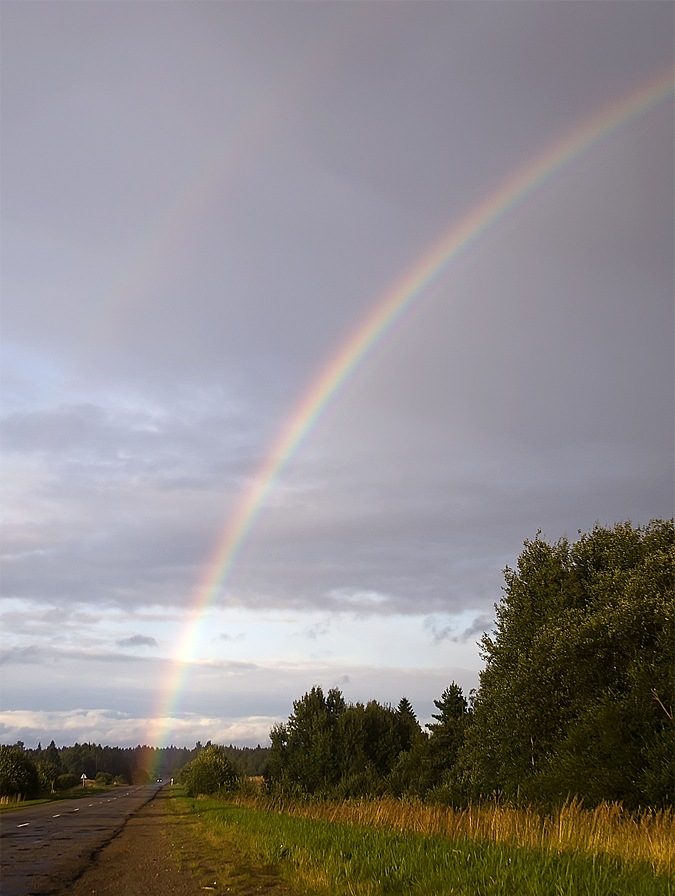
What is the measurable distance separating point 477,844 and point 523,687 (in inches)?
730

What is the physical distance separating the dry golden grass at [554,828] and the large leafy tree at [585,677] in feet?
7.90

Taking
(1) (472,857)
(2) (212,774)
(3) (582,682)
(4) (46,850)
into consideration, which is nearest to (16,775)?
(2) (212,774)

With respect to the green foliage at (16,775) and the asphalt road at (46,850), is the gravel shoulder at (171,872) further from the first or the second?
the green foliage at (16,775)

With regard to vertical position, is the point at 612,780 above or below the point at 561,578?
below

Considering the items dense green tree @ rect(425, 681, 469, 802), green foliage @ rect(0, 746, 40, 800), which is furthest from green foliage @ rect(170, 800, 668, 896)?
green foliage @ rect(0, 746, 40, 800)

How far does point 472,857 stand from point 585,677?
18.9m

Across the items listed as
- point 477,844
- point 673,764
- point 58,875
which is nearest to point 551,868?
point 477,844

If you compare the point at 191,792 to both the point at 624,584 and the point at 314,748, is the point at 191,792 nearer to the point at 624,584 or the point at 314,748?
the point at 314,748

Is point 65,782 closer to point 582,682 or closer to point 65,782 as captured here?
point 65,782

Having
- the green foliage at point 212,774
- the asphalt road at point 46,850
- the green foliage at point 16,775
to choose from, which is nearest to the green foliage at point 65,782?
the green foliage at point 16,775

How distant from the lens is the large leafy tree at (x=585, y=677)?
83.3ft

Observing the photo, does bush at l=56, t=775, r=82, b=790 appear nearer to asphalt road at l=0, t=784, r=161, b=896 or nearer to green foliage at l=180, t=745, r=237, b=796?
green foliage at l=180, t=745, r=237, b=796

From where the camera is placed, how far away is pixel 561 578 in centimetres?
3531

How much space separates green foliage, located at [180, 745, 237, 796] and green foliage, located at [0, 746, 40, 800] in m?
16.0
